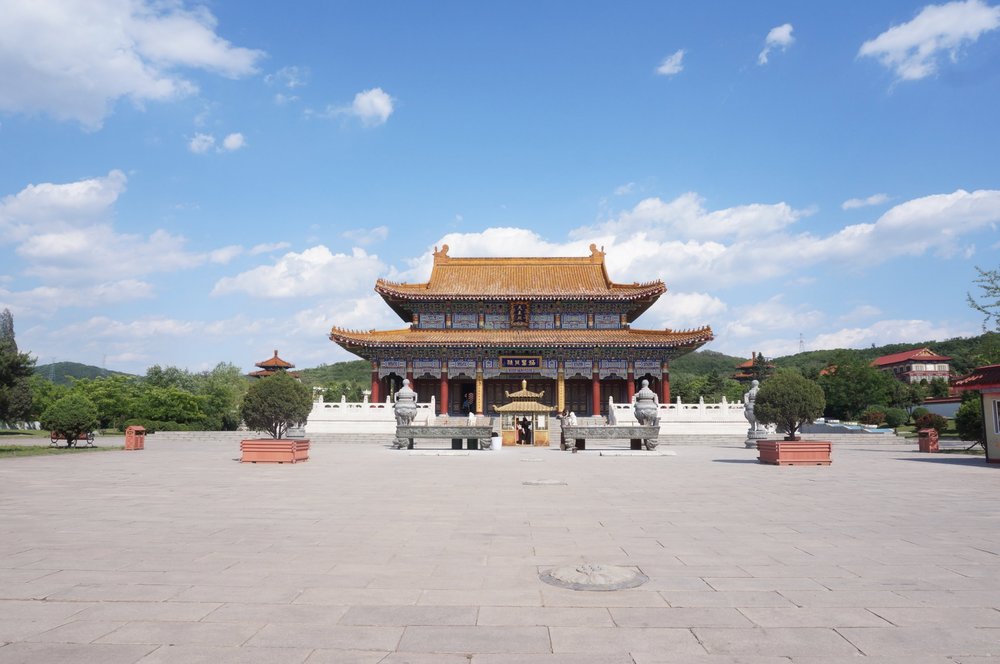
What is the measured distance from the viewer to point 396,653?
3.58 m

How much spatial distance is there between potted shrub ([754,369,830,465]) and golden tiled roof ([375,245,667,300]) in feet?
70.6

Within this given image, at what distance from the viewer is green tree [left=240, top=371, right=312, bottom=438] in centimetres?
1711

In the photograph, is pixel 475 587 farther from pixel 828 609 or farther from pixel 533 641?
pixel 828 609

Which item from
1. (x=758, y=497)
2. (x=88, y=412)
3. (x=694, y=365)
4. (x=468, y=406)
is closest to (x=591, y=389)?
(x=468, y=406)

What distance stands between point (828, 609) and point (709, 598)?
784mm

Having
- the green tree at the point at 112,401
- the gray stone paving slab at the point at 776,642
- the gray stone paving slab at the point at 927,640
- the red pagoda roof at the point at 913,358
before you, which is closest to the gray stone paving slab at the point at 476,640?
the gray stone paving slab at the point at 776,642

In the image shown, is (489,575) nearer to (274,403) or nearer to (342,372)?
(274,403)

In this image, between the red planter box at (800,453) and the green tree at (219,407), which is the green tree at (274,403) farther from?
the green tree at (219,407)

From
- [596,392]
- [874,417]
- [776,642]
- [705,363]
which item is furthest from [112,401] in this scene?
[705,363]

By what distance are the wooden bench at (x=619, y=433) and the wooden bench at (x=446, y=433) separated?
3108mm

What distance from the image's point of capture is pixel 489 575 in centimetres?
532

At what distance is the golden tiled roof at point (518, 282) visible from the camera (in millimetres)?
39438

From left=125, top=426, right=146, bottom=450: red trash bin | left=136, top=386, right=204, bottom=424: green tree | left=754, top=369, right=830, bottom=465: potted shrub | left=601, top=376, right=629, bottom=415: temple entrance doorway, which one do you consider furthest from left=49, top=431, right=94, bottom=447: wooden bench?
left=601, top=376, right=629, bottom=415: temple entrance doorway

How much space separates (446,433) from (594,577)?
18332mm
